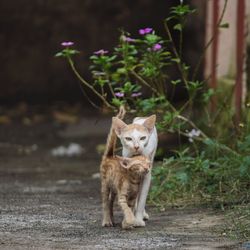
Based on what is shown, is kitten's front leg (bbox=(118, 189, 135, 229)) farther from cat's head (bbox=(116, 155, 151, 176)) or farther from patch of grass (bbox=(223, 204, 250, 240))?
patch of grass (bbox=(223, 204, 250, 240))

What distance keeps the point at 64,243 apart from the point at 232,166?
6.47ft

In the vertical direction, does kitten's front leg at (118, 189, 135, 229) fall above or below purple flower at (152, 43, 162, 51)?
below

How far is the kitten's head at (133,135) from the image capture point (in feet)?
19.5

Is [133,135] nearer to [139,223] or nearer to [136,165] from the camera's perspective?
[136,165]

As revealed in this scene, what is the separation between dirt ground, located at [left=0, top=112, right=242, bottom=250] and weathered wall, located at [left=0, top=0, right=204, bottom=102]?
3821 mm

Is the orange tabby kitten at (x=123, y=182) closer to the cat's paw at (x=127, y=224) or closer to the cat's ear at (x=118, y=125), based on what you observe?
the cat's paw at (x=127, y=224)

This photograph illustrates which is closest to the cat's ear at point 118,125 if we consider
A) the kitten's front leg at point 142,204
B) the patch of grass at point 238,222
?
the kitten's front leg at point 142,204

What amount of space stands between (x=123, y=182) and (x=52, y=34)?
9.18 m

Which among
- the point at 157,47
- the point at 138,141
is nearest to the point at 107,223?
the point at 138,141

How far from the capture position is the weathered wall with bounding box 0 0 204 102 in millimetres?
14695

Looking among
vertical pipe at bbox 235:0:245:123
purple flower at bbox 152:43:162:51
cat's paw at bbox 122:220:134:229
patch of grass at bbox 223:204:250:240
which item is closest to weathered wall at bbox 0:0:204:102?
vertical pipe at bbox 235:0:245:123

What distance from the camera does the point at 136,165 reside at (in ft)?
19.2

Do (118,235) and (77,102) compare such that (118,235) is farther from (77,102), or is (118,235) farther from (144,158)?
(77,102)

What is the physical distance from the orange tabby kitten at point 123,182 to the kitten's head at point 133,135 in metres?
0.06
